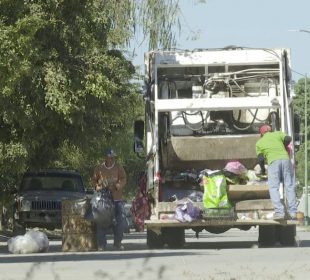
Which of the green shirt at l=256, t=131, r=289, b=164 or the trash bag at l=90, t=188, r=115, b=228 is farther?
the trash bag at l=90, t=188, r=115, b=228

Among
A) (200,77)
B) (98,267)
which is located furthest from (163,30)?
(98,267)

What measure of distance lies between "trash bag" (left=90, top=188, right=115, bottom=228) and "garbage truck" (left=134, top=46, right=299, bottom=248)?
71 cm

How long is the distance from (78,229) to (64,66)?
394 centimetres

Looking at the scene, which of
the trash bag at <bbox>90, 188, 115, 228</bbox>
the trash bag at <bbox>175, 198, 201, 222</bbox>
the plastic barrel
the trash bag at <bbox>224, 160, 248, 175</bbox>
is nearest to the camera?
the trash bag at <bbox>175, 198, 201, 222</bbox>

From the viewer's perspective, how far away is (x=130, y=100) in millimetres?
28703

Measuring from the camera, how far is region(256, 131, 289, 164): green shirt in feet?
59.4

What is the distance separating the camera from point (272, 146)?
59.3ft

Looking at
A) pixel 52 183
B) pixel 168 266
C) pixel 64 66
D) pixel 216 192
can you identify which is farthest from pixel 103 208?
pixel 52 183

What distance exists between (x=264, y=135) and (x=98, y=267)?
5311 millimetres

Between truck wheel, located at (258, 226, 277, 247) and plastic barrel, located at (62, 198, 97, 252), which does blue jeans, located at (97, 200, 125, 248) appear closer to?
plastic barrel, located at (62, 198, 97, 252)

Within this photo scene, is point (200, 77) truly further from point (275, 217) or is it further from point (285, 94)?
point (275, 217)

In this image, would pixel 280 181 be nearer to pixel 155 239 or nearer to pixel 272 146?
pixel 272 146

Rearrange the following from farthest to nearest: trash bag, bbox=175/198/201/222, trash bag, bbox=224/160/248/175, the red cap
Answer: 1. trash bag, bbox=224/160/248/175
2. the red cap
3. trash bag, bbox=175/198/201/222

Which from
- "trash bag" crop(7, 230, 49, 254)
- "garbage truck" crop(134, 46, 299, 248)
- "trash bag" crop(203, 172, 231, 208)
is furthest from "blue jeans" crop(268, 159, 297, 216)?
"trash bag" crop(7, 230, 49, 254)
